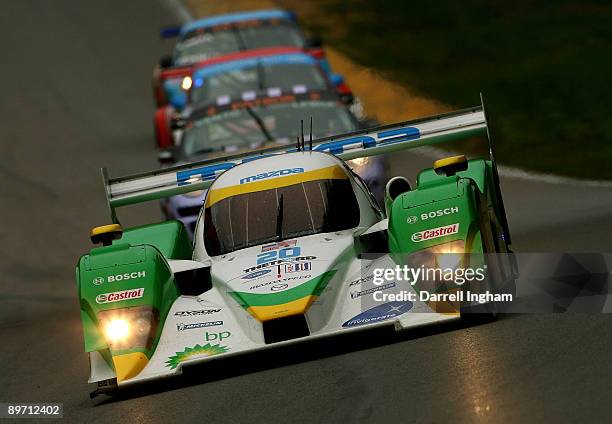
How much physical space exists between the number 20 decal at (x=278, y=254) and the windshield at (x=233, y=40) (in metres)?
15.0

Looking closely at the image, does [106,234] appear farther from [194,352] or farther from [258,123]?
[258,123]

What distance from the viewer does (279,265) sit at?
10.8 metres

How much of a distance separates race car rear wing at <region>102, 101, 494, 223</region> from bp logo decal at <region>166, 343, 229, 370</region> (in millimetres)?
2841

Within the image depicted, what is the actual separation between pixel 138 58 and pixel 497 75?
10757 millimetres

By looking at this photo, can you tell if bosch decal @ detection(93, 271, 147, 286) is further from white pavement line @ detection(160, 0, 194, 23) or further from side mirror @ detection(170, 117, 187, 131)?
white pavement line @ detection(160, 0, 194, 23)

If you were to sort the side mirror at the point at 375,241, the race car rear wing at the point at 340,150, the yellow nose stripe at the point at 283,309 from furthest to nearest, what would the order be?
the race car rear wing at the point at 340,150 < the side mirror at the point at 375,241 < the yellow nose stripe at the point at 283,309

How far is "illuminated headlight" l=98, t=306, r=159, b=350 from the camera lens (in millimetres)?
10609

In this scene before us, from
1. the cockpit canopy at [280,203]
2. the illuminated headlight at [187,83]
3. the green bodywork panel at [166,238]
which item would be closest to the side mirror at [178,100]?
the illuminated headlight at [187,83]

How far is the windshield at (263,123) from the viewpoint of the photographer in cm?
1730

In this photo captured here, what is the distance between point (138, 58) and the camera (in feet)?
111

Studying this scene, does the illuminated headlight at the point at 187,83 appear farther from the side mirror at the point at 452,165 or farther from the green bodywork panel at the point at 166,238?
the side mirror at the point at 452,165

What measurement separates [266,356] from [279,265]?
0.63m

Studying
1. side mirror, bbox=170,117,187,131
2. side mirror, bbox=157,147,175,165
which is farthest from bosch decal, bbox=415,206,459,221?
side mirror, bbox=170,117,187,131

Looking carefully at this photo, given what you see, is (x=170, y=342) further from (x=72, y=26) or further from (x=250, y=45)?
(x=72, y=26)
